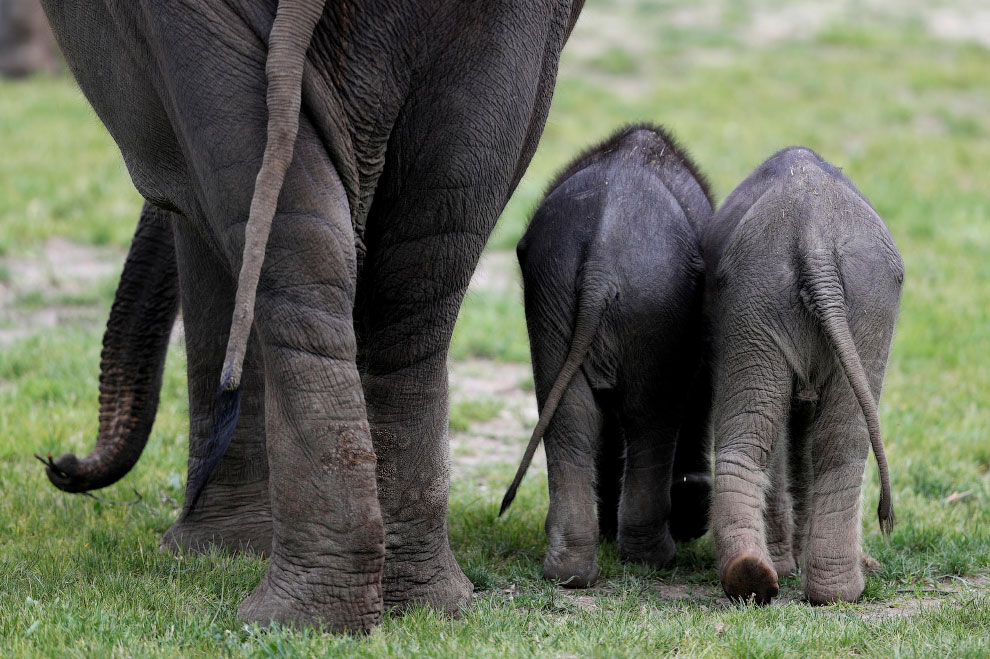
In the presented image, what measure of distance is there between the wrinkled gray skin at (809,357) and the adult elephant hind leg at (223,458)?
1.63 metres

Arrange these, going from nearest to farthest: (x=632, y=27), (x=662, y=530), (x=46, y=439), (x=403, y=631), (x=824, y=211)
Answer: (x=403, y=631)
(x=824, y=211)
(x=662, y=530)
(x=46, y=439)
(x=632, y=27)

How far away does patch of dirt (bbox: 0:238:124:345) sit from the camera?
8630 millimetres

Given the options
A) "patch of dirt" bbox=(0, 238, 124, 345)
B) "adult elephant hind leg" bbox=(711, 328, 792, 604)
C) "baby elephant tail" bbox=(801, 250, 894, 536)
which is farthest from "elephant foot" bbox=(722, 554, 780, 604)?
"patch of dirt" bbox=(0, 238, 124, 345)

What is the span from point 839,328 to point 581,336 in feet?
2.87

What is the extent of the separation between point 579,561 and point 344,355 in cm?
149

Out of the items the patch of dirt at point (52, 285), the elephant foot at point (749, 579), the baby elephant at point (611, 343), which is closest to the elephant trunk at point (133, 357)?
the baby elephant at point (611, 343)

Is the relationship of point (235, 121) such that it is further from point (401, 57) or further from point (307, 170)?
point (401, 57)

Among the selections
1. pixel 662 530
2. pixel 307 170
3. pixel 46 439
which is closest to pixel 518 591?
pixel 662 530

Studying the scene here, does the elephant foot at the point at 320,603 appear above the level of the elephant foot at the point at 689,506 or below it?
below

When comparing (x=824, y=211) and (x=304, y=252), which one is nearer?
(x=304, y=252)

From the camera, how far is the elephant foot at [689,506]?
5254 millimetres

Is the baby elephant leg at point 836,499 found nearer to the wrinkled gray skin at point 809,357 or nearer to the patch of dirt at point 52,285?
the wrinkled gray skin at point 809,357

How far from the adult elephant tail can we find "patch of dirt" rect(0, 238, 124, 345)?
5.36 metres

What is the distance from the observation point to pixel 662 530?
193 inches
